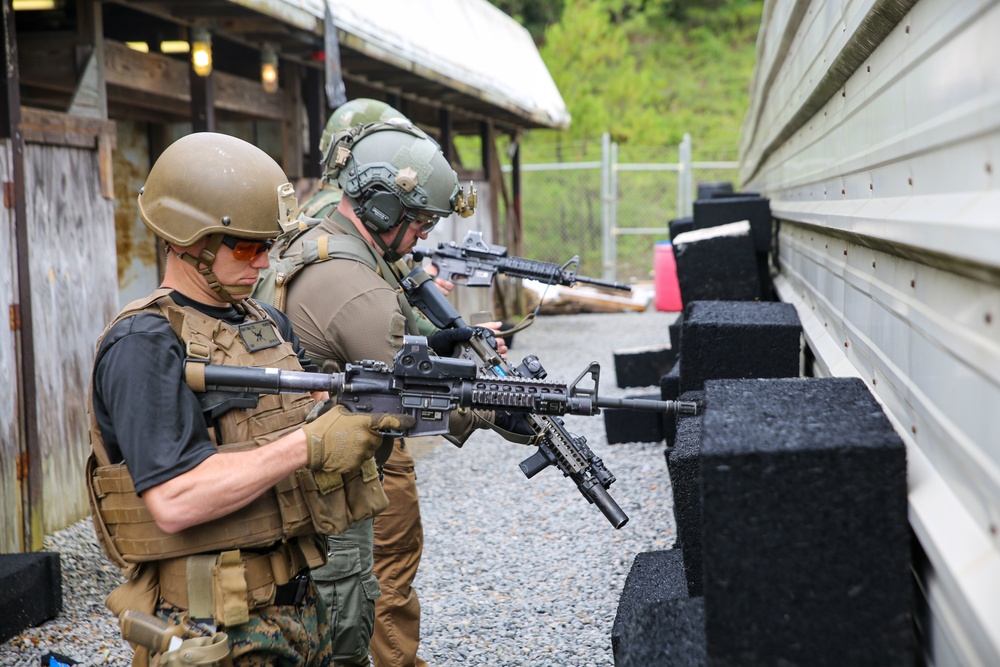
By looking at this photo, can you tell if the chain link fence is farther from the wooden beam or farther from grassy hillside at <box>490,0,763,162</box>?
the wooden beam

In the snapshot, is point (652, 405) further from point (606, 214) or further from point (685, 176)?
point (685, 176)

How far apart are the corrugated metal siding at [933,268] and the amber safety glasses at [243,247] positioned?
152 centimetres

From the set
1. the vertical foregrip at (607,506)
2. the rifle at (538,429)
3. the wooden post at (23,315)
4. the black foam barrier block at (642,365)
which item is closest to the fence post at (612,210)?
the black foam barrier block at (642,365)

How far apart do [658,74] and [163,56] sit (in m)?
29.4

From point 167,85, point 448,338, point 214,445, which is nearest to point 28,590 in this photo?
point 448,338

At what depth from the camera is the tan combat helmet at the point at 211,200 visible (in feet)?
7.86

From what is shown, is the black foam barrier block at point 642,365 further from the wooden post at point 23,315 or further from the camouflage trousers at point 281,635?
the camouflage trousers at point 281,635

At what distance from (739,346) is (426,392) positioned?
4.98ft

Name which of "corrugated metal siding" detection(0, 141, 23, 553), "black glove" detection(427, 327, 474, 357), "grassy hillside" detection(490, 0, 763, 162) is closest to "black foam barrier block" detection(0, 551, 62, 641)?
"corrugated metal siding" detection(0, 141, 23, 553)

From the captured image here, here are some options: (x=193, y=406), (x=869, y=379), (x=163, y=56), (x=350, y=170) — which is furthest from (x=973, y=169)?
(x=163, y=56)

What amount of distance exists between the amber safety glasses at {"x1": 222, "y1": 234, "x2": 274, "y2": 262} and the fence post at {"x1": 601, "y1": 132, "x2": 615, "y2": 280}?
646 inches

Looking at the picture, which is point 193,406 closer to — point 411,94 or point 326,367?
point 326,367

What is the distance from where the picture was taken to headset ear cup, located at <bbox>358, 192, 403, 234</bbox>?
140 inches

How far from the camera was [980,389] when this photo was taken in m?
1.42
